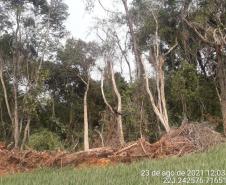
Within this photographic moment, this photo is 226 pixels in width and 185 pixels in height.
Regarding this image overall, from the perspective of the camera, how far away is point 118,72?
31.6 meters

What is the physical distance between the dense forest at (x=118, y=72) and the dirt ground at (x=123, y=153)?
1226cm

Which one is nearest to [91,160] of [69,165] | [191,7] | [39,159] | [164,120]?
[69,165]

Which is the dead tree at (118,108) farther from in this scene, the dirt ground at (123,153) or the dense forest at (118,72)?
the dirt ground at (123,153)

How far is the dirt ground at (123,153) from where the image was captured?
966 centimetres

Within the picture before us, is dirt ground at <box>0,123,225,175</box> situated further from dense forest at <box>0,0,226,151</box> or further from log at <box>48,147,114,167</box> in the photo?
dense forest at <box>0,0,226,151</box>

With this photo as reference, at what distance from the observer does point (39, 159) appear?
1012cm

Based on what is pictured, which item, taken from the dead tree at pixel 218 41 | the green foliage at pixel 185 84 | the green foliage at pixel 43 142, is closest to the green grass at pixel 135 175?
the dead tree at pixel 218 41

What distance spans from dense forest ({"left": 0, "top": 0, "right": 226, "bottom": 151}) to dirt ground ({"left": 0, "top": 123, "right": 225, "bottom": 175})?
40.2 feet

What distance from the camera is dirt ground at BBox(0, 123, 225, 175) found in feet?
31.7

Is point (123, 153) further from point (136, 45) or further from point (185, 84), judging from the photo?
point (185, 84)

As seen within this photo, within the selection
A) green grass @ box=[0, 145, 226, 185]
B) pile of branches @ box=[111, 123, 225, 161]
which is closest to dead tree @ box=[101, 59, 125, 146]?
pile of branches @ box=[111, 123, 225, 161]
